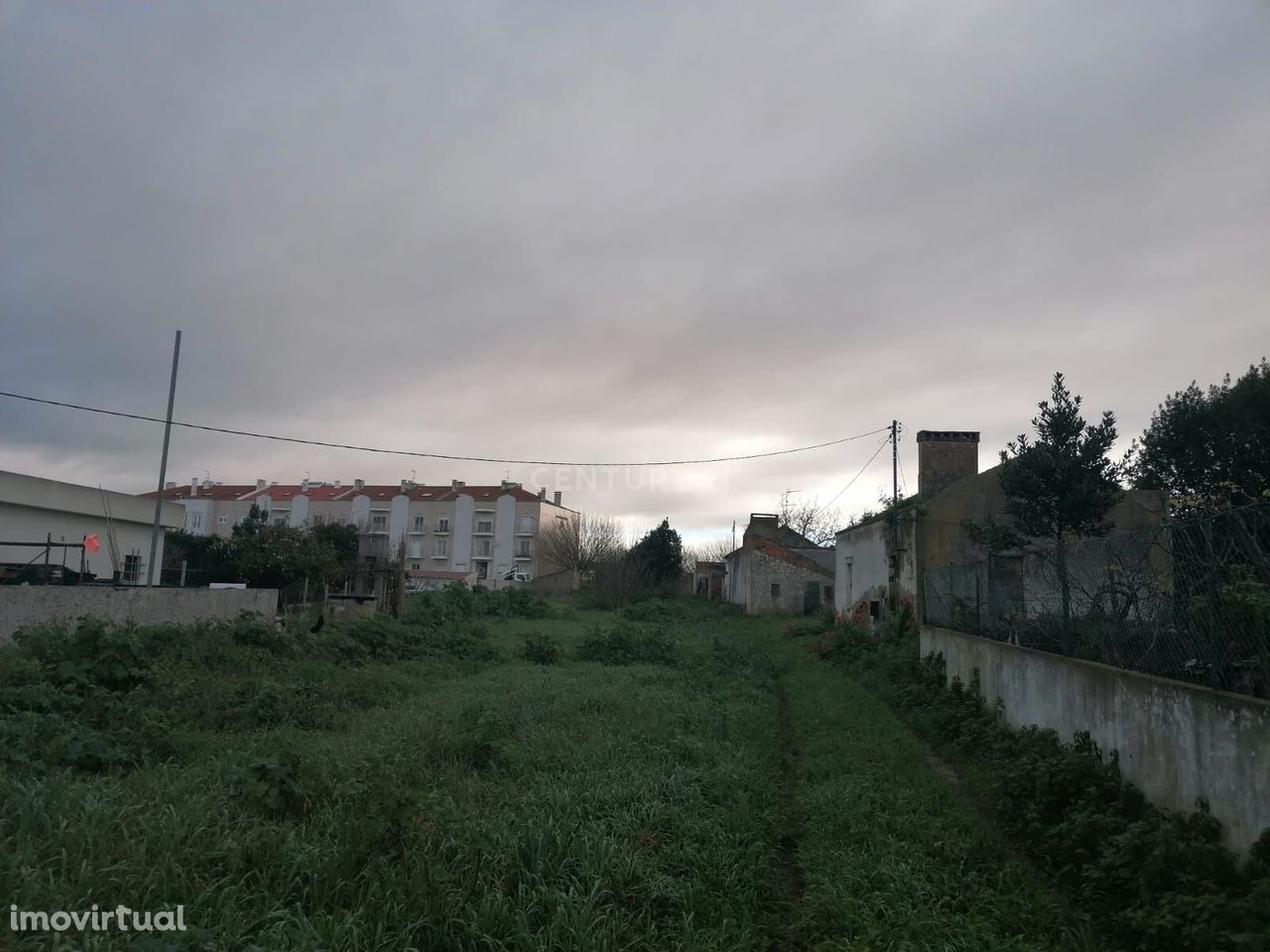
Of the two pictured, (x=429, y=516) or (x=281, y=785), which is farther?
(x=429, y=516)

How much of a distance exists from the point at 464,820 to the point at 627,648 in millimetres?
11340

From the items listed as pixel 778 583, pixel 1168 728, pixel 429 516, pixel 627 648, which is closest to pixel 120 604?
pixel 627 648

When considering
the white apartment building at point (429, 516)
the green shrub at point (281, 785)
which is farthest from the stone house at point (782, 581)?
the white apartment building at point (429, 516)

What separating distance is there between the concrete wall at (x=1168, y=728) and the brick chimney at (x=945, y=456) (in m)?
12.6

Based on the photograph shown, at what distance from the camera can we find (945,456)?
20688 millimetres

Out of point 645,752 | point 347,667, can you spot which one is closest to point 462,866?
point 645,752

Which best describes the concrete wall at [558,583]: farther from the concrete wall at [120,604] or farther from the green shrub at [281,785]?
the green shrub at [281,785]

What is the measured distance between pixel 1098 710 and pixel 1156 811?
4.39 ft

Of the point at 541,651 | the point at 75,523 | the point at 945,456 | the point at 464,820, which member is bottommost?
the point at 464,820

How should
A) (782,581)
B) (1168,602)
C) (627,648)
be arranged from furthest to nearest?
(782,581) → (627,648) → (1168,602)

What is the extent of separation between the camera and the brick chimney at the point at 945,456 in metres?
20.5

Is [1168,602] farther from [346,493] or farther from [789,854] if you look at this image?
[346,493]

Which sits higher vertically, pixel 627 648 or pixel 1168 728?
pixel 1168 728

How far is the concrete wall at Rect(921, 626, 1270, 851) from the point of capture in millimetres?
4406
